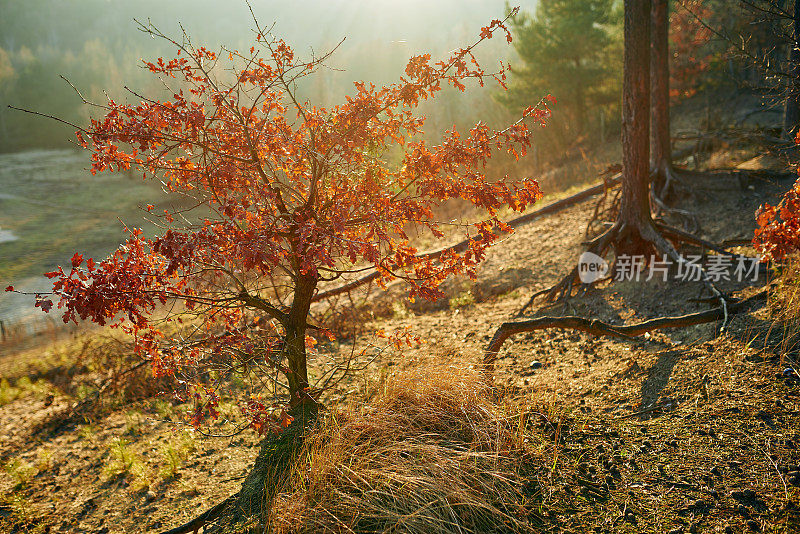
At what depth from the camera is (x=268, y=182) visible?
10.7 ft

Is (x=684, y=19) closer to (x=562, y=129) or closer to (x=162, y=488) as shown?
(x=562, y=129)

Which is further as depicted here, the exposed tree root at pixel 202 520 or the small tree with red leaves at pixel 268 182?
the exposed tree root at pixel 202 520

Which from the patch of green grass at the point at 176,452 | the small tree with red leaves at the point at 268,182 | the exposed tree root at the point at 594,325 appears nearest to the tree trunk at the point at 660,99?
the exposed tree root at the point at 594,325

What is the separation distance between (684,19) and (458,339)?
72.3 feet

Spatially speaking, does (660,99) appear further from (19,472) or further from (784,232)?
(19,472)

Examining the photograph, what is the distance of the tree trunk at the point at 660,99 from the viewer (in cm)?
838

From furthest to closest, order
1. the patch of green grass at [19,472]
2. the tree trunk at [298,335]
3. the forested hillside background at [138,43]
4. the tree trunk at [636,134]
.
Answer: the forested hillside background at [138,43], the tree trunk at [636,134], the patch of green grass at [19,472], the tree trunk at [298,335]

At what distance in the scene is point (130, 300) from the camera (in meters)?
2.79

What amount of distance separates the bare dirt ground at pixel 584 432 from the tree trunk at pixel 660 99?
1.98m

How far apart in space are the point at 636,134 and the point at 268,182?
4756 millimetres

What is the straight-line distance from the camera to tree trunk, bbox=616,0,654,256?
5668mm

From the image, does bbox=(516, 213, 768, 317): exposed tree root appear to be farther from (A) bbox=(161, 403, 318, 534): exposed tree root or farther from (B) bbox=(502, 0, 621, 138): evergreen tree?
(B) bbox=(502, 0, 621, 138): evergreen tree

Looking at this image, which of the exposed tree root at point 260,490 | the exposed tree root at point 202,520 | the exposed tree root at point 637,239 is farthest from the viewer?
the exposed tree root at point 637,239

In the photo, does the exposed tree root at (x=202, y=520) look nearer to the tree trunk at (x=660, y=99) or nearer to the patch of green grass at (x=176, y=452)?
the patch of green grass at (x=176, y=452)
